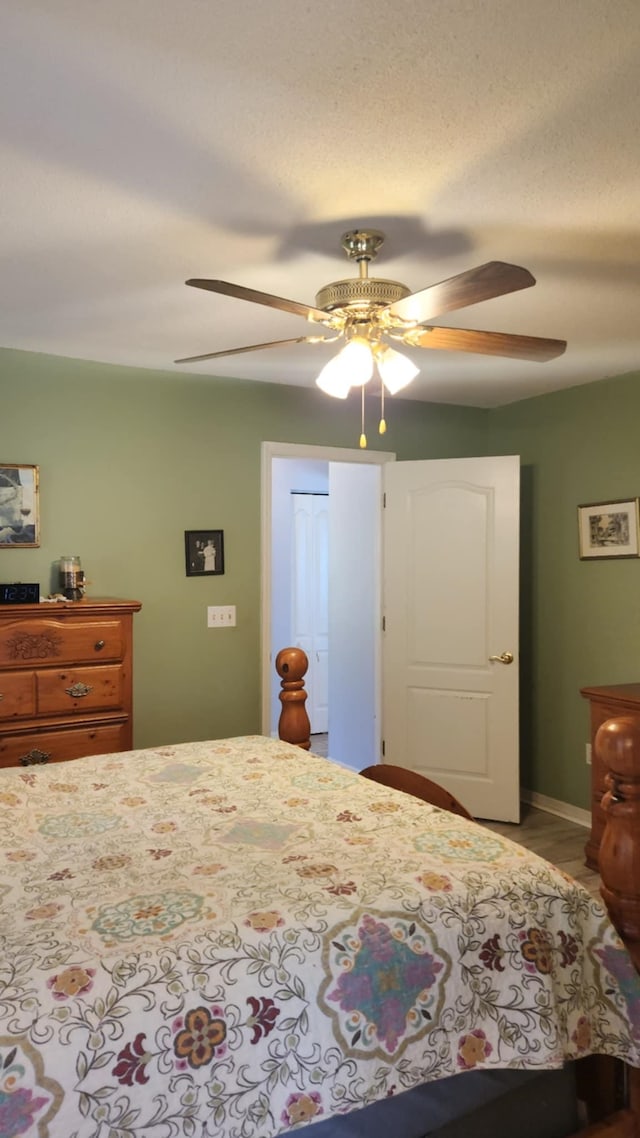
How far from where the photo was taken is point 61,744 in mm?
3135

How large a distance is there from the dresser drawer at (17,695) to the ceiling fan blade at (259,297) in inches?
70.6

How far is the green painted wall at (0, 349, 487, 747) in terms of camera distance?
11.7 feet

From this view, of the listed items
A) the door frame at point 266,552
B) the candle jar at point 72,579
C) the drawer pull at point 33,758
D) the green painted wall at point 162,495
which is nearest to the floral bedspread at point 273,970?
the drawer pull at point 33,758

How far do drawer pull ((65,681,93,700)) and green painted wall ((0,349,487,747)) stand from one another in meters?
0.58

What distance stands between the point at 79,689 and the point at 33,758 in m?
0.32

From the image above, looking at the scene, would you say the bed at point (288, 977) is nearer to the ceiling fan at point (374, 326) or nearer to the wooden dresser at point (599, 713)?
the ceiling fan at point (374, 326)

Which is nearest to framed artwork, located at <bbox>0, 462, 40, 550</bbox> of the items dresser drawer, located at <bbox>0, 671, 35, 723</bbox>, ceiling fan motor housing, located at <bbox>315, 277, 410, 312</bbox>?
dresser drawer, located at <bbox>0, 671, 35, 723</bbox>

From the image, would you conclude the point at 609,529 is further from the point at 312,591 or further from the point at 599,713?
the point at 312,591

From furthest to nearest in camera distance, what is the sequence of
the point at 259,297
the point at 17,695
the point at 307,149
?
the point at 17,695 < the point at 259,297 < the point at 307,149

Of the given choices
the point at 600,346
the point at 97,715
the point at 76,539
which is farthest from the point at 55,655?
the point at 600,346

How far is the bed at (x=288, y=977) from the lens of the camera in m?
1.12

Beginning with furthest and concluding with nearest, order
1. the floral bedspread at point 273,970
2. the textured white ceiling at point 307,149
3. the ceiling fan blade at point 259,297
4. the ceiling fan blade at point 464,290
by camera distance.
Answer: the ceiling fan blade at point 259,297 < the ceiling fan blade at point 464,290 < the textured white ceiling at point 307,149 < the floral bedspread at point 273,970

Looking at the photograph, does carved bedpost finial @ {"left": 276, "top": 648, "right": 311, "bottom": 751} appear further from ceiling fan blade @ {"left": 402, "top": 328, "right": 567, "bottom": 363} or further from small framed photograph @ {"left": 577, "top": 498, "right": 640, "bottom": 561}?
small framed photograph @ {"left": 577, "top": 498, "right": 640, "bottom": 561}

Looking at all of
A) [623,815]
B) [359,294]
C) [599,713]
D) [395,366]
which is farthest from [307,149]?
[599,713]
